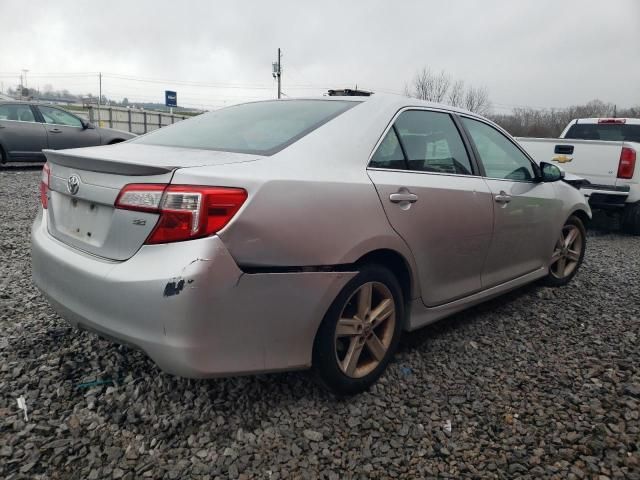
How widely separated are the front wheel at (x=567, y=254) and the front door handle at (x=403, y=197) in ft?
7.13

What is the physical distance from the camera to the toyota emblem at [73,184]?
2166 mm

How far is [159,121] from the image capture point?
106 ft

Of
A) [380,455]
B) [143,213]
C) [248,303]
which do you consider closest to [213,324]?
[248,303]

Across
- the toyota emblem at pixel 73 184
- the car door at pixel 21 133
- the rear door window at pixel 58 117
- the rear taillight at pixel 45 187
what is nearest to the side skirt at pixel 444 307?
the toyota emblem at pixel 73 184

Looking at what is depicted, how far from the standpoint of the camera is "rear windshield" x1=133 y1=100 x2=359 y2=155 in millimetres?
2314

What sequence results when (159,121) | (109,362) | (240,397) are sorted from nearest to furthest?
(240,397) → (109,362) → (159,121)

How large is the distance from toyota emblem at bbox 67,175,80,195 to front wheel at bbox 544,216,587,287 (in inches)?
141

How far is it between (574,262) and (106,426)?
4.02 meters

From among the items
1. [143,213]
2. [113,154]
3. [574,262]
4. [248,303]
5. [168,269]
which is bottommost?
[574,262]

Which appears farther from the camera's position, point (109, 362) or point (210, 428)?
Result: point (109, 362)

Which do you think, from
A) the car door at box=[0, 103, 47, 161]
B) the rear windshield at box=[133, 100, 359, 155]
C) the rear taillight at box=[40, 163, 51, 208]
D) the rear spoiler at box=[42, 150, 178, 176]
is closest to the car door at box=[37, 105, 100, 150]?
the car door at box=[0, 103, 47, 161]

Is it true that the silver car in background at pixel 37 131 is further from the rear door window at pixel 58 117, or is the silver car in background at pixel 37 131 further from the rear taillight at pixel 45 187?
the rear taillight at pixel 45 187

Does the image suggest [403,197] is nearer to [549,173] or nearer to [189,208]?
[189,208]

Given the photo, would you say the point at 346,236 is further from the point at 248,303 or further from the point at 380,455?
the point at 380,455
